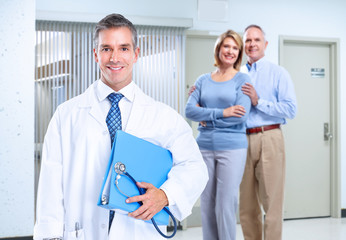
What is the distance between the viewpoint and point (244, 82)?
2.63 m

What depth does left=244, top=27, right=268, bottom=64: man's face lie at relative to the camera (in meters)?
2.90

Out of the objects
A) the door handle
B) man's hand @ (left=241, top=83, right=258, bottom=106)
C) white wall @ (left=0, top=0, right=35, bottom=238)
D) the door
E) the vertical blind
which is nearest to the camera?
man's hand @ (left=241, top=83, right=258, bottom=106)

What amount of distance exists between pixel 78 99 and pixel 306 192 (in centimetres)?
396

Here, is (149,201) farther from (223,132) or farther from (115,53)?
(223,132)

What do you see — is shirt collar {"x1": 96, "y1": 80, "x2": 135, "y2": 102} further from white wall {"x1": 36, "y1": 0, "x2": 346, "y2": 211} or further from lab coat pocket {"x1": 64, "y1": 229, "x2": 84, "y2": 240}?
white wall {"x1": 36, "y1": 0, "x2": 346, "y2": 211}

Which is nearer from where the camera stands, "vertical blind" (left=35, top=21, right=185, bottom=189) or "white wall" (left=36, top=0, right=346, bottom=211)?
"vertical blind" (left=35, top=21, right=185, bottom=189)

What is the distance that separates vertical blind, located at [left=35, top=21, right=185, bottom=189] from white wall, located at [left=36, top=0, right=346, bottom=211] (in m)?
0.20

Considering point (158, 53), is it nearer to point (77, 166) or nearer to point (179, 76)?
point (179, 76)

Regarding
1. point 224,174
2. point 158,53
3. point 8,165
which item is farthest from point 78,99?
point 158,53

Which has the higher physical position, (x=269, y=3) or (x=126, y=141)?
(x=269, y=3)

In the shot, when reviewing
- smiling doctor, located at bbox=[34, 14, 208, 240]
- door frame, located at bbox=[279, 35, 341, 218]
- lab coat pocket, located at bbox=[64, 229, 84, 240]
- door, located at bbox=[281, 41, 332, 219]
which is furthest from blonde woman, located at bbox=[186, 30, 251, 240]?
door frame, located at bbox=[279, 35, 341, 218]

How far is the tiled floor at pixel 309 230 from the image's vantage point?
13.0 ft

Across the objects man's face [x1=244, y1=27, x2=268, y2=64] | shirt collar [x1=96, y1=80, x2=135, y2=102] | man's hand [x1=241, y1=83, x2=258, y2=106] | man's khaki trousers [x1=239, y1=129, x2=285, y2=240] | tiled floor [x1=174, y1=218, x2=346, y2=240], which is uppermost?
man's face [x1=244, y1=27, x2=268, y2=64]

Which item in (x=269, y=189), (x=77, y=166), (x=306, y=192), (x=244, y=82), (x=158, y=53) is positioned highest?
(x=158, y=53)
